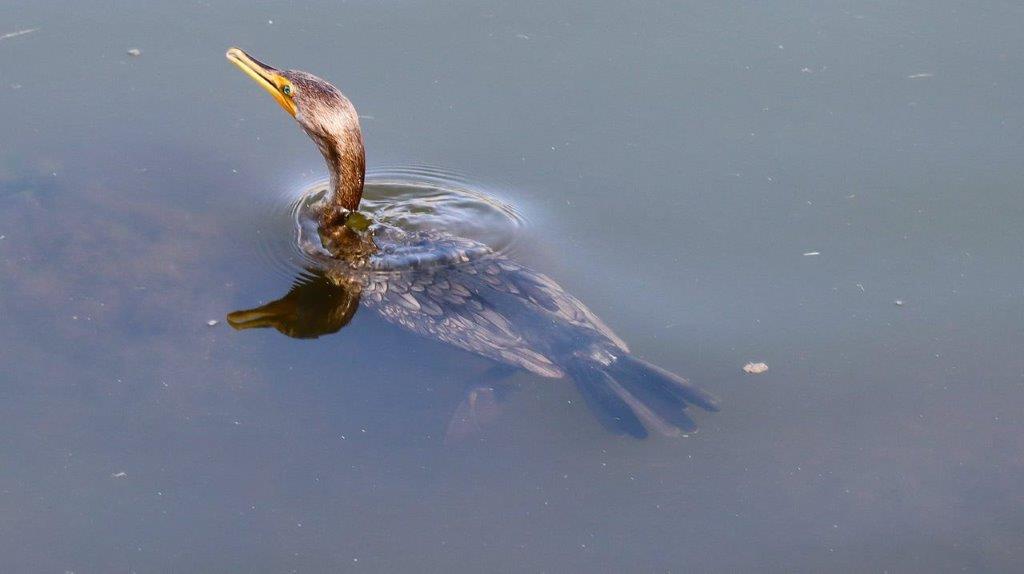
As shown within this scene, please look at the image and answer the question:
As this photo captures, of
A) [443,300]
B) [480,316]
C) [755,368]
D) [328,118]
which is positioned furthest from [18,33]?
[755,368]

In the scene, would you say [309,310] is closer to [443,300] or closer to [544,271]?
[443,300]

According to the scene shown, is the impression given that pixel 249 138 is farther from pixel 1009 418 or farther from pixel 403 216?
pixel 1009 418

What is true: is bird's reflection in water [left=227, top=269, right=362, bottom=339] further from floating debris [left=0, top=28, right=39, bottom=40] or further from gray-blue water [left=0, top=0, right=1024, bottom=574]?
floating debris [left=0, top=28, right=39, bottom=40]

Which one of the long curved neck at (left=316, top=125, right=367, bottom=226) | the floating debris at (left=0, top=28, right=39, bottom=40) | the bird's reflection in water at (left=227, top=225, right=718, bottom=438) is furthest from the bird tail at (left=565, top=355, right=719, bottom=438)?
the floating debris at (left=0, top=28, right=39, bottom=40)

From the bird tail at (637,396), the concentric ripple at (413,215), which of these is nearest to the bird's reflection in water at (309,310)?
the concentric ripple at (413,215)

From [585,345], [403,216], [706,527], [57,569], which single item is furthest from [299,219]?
[706,527]
